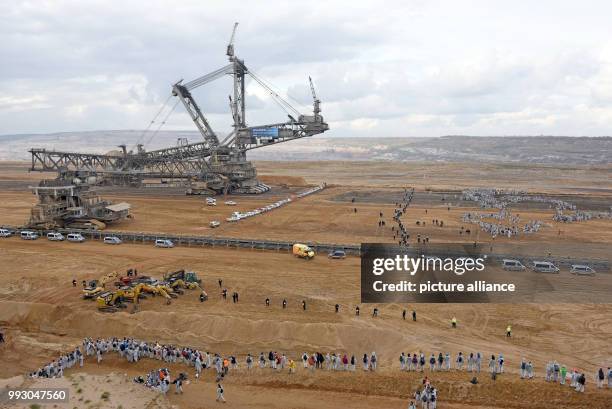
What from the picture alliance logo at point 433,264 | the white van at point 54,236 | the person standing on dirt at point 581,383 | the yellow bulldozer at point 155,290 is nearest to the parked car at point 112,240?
the white van at point 54,236

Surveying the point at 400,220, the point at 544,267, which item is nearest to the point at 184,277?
the point at 544,267

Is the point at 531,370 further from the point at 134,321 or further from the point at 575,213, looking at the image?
the point at 575,213

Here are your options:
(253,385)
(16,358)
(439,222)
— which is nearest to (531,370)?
(253,385)

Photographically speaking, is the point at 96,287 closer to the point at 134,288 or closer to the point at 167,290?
the point at 134,288

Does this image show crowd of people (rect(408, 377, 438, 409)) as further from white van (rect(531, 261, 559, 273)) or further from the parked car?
the parked car

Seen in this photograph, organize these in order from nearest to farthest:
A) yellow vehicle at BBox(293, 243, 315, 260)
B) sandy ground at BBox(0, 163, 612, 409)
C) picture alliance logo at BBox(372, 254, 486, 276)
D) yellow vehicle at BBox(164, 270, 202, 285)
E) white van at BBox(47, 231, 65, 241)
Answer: sandy ground at BBox(0, 163, 612, 409)
yellow vehicle at BBox(164, 270, 202, 285)
picture alliance logo at BBox(372, 254, 486, 276)
yellow vehicle at BBox(293, 243, 315, 260)
white van at BBox(47, 231, 65, 241)

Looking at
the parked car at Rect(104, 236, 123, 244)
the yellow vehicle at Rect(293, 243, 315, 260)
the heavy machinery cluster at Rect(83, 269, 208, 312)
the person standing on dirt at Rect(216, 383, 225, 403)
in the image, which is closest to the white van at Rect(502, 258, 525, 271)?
the yellow vehicle at Rect(293, 243, 315, 260)

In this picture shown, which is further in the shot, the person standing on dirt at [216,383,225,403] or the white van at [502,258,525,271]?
the white van at [502,258,525,271]
